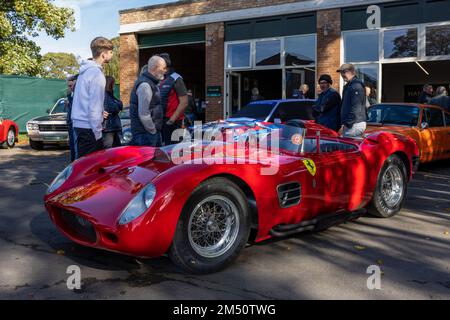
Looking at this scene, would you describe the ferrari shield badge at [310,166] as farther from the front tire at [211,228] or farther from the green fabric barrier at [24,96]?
the green fabric barrier at [24,96]

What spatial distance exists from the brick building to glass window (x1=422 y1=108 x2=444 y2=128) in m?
4.51

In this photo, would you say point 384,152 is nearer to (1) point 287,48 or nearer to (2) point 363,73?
(2) point 363,73

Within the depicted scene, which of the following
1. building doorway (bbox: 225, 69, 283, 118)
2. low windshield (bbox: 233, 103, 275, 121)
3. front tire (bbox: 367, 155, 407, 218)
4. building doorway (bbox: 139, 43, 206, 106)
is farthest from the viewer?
building doorway (bbox: 139, 43, 206, 106)

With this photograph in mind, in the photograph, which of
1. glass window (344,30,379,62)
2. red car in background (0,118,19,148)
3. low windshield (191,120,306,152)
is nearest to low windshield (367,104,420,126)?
low windshield (191,120,306,152)

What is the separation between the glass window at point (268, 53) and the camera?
16.3 m

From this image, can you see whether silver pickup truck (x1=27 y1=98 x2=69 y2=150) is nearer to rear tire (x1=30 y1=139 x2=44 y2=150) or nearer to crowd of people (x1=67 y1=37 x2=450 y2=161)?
rear tire (x1=30 y1=139 x2=44 y2=150)

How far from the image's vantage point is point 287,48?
1609 cm

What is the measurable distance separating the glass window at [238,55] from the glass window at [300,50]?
1.54 meters

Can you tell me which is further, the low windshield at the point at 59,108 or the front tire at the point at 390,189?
the low windshield at the point at 59,108

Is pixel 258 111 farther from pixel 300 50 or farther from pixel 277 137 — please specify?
pixel 300 50

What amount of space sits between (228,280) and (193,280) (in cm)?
25

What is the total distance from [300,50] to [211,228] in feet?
43.2

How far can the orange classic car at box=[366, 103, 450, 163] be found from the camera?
8734 mm

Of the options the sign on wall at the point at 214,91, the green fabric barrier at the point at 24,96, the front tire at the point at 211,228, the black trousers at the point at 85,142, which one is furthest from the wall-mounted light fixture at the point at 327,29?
the front tire at the point at 211,228
